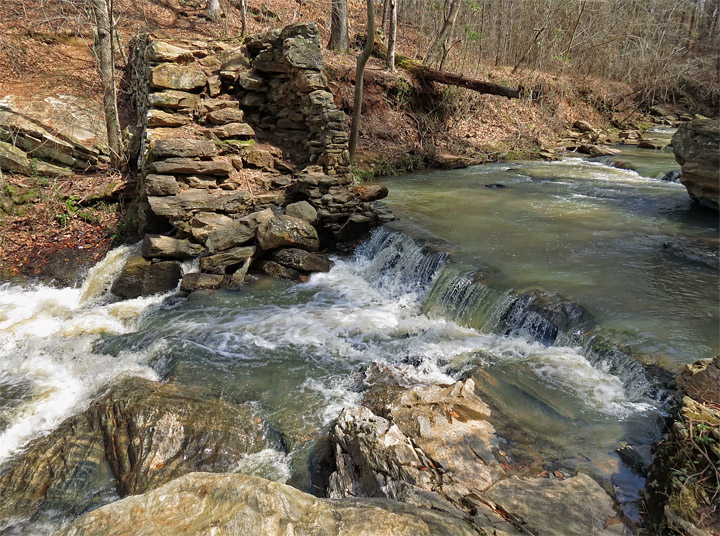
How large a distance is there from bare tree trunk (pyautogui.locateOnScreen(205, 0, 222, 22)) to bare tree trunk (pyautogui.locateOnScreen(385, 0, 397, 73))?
23.2 ft

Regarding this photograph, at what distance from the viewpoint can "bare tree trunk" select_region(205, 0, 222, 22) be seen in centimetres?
1789

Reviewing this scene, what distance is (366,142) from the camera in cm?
1597

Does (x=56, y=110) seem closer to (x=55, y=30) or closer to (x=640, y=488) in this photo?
(x=55, y=30)

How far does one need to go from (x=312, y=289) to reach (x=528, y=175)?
951 cm

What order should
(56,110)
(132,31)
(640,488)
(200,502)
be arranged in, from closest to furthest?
1. (200,502)
2. (640,488)
3. (56,110)
4. (132,31)

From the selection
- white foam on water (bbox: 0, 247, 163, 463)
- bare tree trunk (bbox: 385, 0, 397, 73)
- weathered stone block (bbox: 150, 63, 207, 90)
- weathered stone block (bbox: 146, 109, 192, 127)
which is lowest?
white foam on water (bbox: 0, 247, 163, 463)

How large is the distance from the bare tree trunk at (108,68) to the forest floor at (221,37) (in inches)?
17.6

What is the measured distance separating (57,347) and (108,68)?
759 centimetres

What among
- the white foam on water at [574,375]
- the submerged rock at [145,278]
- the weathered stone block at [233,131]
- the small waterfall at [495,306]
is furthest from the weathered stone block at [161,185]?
the white foam on water at [574,375]

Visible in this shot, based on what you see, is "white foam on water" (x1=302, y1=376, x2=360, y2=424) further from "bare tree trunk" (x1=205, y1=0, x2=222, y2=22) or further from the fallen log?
"bare tree trunk" (x1=205, y1=0, x2=222, y2=22)

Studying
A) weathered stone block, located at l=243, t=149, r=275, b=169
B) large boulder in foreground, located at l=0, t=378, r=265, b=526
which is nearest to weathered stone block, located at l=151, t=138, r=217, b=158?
weathered stone block, located at l=243, t=149, r=275, b=169

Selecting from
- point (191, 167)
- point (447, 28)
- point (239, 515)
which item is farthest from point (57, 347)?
point (447, 28)

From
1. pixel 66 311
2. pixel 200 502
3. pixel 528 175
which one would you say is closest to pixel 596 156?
pixel 528 175

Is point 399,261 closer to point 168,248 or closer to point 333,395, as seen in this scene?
point 333,395
